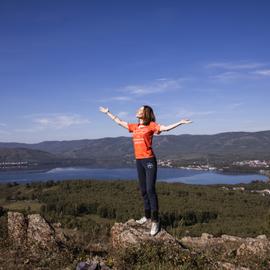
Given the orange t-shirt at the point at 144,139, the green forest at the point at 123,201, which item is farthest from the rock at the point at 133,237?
the green forest at the point at 123,201

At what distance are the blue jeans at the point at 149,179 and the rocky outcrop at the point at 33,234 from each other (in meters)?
1.65

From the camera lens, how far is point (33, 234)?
6.68 meters

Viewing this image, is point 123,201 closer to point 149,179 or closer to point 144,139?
point 149,179

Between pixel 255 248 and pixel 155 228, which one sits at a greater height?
pixel 155 228

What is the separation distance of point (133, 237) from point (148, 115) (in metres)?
2.19

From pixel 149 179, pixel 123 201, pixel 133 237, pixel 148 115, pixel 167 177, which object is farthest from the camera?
pixel 167 177

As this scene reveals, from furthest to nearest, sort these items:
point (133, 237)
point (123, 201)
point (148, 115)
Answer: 1. point (123, 201)
2. point (148, 115)
3. point (133, 237)

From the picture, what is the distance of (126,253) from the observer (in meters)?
5.52

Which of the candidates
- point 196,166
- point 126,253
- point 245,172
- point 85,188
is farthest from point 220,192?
point 196,166

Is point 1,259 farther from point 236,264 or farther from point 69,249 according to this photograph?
point 236,264

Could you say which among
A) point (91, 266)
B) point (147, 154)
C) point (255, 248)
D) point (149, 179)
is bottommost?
point (255, 248)

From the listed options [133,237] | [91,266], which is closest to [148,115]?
[133,237]

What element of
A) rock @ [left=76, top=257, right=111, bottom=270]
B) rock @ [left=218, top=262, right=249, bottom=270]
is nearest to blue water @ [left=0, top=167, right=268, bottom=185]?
rock @ [left=218, top=262, right=249, bottom=270]

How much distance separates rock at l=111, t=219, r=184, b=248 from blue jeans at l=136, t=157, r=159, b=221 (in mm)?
358
